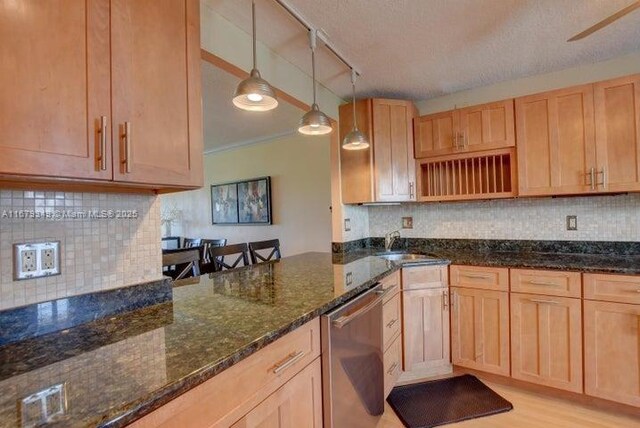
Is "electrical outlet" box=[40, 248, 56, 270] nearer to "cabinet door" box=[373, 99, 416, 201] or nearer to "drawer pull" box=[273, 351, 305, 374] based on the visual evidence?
"drawer pull" box=[273, 351, 305, 374]

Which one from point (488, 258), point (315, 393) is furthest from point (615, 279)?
point (315, 393)

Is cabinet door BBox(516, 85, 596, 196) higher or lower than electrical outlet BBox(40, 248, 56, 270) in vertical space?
higher

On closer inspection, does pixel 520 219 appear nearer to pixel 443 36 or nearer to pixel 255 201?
pixel 443 36

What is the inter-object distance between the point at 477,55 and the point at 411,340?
2040 millimetres

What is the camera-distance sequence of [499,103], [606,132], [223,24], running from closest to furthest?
[223,24], [606,132], [499,103]

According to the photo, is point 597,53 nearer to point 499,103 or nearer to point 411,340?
point 499,103

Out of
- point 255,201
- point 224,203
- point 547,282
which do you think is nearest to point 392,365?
point 547,282

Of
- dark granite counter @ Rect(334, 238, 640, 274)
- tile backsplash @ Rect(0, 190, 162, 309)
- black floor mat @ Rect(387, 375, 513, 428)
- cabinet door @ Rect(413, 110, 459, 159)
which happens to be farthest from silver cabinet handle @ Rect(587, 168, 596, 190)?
tile backsplash @ Rect(0, 190, 162, 309)

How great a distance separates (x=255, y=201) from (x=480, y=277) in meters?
3.07

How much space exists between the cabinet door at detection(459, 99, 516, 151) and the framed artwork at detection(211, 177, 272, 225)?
8.48ft

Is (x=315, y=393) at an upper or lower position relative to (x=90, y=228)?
lower

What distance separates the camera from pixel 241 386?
0.87 meters

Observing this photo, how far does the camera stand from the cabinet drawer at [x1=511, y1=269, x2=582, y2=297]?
1909mm

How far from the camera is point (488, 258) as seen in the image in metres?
2.34
